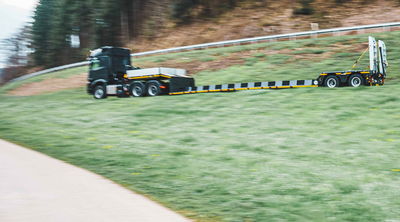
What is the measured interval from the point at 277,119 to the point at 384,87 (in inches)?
227

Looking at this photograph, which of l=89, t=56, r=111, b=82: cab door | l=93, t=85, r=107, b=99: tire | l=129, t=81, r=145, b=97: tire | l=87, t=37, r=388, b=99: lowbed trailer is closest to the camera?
l=87, t=37, r=388, b=99: lowbed trailer

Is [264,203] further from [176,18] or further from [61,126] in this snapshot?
[176,18]

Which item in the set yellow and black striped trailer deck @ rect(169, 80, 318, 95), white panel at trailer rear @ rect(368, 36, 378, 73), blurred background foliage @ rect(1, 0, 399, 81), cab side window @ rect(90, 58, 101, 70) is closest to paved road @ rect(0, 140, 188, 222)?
yellow and black striped trailer deck @ rect(169, 80, 318, 95)

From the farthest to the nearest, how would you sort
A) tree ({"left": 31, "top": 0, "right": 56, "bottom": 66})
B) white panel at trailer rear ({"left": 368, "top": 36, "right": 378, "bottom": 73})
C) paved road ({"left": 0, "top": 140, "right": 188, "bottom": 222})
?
tree ({"left": 31, "top": 0, "right": 56, "bottom": 66}), white panel at trailer rear ({"left": 368, "top": 36, "right": 378, "bottom": 73}), paved road ({"left": 0, "top": 140, "right": 188, "bottom": 222})

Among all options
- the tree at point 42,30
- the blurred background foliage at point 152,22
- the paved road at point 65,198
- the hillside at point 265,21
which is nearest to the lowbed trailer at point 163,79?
the paved road at point 65,198

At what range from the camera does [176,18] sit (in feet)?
171

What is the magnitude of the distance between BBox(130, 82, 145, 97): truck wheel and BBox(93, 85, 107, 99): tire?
67.8 inches

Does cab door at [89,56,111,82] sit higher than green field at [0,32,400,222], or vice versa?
cab door at [89,56,111,82]

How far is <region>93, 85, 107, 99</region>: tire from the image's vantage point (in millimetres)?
21172

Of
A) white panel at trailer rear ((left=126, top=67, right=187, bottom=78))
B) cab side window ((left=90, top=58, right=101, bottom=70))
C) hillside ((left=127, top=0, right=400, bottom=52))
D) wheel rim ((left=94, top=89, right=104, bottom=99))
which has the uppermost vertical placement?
hillside ((left=127, top=0, right=400, bottom=52))

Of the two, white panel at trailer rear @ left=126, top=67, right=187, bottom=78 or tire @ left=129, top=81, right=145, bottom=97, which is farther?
tire @ left=129, top=81, right=145, bottom=97

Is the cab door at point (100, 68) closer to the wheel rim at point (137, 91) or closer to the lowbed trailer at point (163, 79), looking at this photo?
the lowbed trailer at point (163, 79)

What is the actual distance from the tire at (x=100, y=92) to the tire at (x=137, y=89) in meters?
1.69

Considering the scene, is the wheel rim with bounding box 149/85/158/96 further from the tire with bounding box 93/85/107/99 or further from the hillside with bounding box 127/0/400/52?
the hillside with bounding box 127/0/400/52
